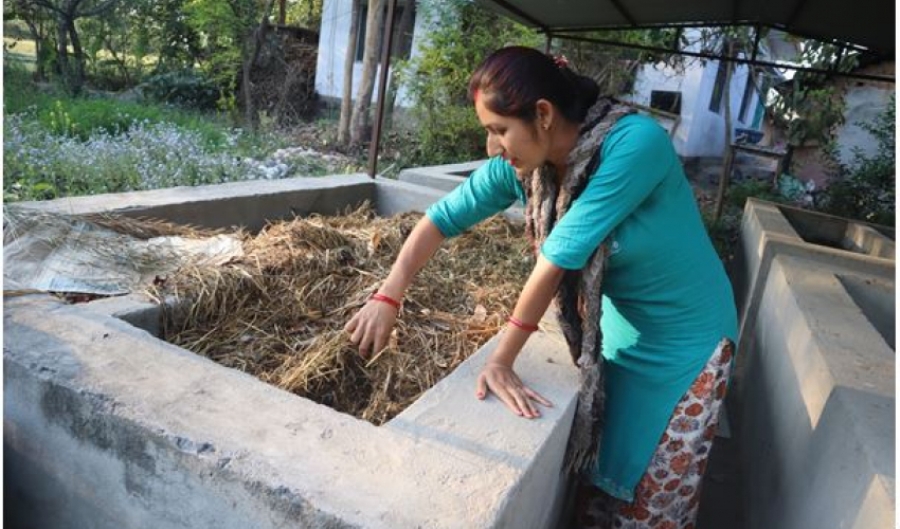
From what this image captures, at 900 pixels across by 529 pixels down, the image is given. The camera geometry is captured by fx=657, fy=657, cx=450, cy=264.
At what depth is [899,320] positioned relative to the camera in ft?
4.38

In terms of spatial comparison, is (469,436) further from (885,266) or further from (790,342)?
(885,266)

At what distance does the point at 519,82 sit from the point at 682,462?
4.06 feet

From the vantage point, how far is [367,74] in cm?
936

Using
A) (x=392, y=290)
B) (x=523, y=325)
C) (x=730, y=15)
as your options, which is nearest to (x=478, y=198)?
(x=392, y=290)

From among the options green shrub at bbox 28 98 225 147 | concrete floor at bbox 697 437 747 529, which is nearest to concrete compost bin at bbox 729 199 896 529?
concrete floor at bbox 697 437 747 529

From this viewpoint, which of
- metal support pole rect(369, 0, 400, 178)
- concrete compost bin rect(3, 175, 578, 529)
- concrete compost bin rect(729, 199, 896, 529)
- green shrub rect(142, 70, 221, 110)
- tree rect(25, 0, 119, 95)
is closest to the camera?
concrete compost bin rect(3, 175, 578, 529)

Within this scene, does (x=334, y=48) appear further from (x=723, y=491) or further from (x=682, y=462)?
(x=682, y=462)

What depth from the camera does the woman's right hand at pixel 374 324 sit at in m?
1.93

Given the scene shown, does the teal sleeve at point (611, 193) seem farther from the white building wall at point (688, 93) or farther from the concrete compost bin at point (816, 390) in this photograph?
the white building wall at point (688, 93)

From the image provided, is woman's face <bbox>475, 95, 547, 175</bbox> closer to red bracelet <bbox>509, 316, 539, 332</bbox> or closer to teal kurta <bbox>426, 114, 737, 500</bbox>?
teal kurta <bbox>426, 114, 737, 500</bbox>

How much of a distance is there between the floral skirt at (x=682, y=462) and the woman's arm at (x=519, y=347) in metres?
0.51

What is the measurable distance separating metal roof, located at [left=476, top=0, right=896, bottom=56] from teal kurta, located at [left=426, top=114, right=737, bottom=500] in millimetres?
3382

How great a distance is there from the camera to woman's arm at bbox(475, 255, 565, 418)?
158 cm

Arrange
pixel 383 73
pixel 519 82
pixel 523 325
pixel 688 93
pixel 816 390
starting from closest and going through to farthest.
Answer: pixel 519 82, pixel 523 325, pixel 816 390, pixel 383 73, pixel 688 93
